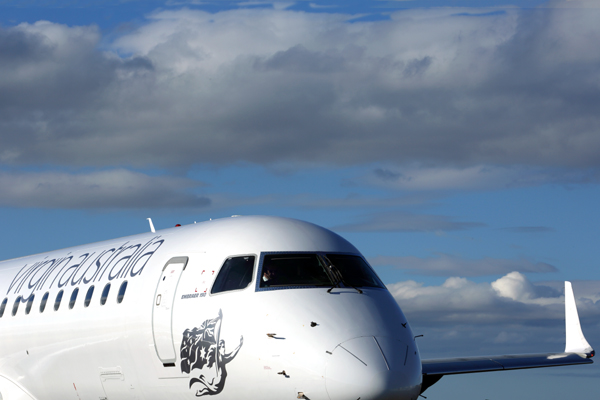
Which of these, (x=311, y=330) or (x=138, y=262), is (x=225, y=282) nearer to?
(x=311, y=330)

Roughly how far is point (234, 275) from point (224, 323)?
1077mm

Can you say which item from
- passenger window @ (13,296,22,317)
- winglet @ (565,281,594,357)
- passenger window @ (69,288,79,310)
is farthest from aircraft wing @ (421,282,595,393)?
passenger window @ (13,296,22,317)

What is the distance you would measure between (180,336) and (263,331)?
2.13m

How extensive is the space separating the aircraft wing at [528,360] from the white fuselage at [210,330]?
567 cm

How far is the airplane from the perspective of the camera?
12602mm

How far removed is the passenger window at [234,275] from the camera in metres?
14.1

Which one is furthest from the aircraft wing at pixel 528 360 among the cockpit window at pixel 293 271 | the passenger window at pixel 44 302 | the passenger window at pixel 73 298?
the passenger window at pixel 44 302

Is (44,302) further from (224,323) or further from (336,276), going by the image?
(336,276)

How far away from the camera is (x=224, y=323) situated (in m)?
13.6

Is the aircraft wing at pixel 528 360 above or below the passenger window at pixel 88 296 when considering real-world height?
below

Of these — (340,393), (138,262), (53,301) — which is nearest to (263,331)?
(340,393)

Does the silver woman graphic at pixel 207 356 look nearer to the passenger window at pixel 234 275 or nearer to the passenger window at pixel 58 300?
the passenger window at pixel 234 275

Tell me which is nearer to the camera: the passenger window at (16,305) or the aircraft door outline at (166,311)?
the aircraft door outline at (166,311)

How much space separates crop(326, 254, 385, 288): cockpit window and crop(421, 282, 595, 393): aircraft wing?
4890 mm
